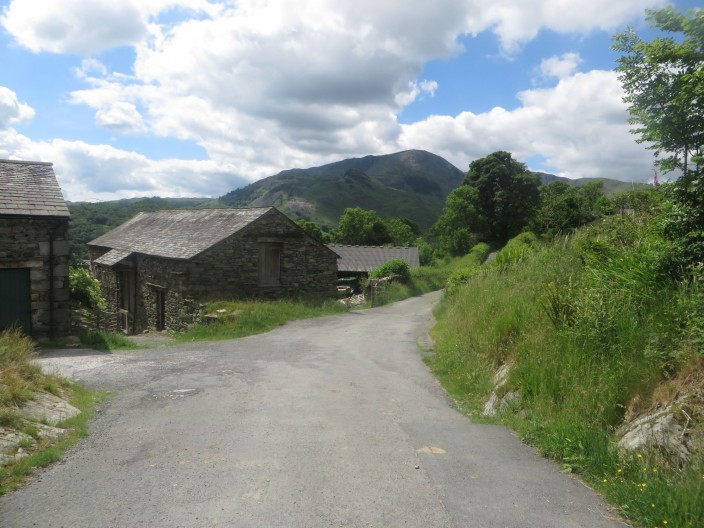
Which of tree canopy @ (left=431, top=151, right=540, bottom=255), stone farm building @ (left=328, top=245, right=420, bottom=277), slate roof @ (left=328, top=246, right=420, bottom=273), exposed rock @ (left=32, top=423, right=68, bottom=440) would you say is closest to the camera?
exposed rock @ (left=32, top=423, right=68, bottom=440)

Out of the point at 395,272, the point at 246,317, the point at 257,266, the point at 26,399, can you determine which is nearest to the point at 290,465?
the point at 26,399

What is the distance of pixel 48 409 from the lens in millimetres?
6641

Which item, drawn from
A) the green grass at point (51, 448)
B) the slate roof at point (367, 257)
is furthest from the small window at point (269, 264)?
the slate roof at point (367, 257)

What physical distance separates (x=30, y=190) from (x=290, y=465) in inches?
513

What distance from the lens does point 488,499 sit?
4.48 m

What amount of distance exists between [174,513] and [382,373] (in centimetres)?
675

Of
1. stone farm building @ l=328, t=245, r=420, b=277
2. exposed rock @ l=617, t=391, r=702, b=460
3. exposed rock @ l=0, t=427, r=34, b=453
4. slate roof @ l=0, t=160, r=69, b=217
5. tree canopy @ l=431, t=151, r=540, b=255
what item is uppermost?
tree canopy @ l=431, t=151, r=540, b=255

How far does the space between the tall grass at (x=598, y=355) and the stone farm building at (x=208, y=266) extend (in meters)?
12.6

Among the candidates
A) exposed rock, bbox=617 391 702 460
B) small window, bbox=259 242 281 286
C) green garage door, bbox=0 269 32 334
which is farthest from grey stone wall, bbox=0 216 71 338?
exposed rock, bbox=617 391 702 460

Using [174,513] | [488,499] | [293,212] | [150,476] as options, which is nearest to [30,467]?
[150,476]

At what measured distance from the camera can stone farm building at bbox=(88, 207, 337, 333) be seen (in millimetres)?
19812

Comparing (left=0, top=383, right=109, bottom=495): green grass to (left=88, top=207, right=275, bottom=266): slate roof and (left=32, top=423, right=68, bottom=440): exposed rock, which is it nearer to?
(left=32, top=423, right=68, bottom=440): exposed rock

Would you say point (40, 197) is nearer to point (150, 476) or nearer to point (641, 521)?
point (150, 476)

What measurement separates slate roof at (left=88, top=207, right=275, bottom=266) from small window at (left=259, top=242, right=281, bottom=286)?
1.51 metres
